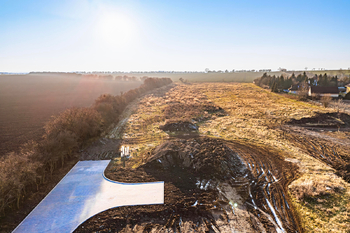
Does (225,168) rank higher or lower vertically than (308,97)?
lower

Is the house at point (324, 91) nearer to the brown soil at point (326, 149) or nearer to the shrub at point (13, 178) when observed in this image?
the brown soil at point (326, 149)

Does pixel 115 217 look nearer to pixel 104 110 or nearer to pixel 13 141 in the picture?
pixel 13 141

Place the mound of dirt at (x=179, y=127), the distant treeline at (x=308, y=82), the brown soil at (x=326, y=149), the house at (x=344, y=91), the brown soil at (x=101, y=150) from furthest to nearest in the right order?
the distant treeline at (x=308, y=82)
the house at (x=344, y=91)
the mound of dirt at (x=179, y=127)
the brown soil at (x=101, y=150)
the brown soil at (x=326, y=149)

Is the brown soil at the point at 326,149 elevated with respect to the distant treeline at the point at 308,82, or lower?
lower

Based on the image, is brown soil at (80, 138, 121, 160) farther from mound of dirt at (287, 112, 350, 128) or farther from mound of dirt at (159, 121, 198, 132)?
mound of dirt at (287, 112, 350, 128)

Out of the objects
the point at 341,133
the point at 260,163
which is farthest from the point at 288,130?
the point at 260,163

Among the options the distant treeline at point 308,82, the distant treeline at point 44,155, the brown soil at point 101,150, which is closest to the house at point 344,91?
the distant treeline at point 308,82

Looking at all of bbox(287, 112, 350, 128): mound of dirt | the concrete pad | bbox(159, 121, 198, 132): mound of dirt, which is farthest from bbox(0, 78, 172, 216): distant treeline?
bbox(287, 112, 350, 128): mound of dirt

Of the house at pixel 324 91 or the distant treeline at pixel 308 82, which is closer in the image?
the house at pixel 324 91
